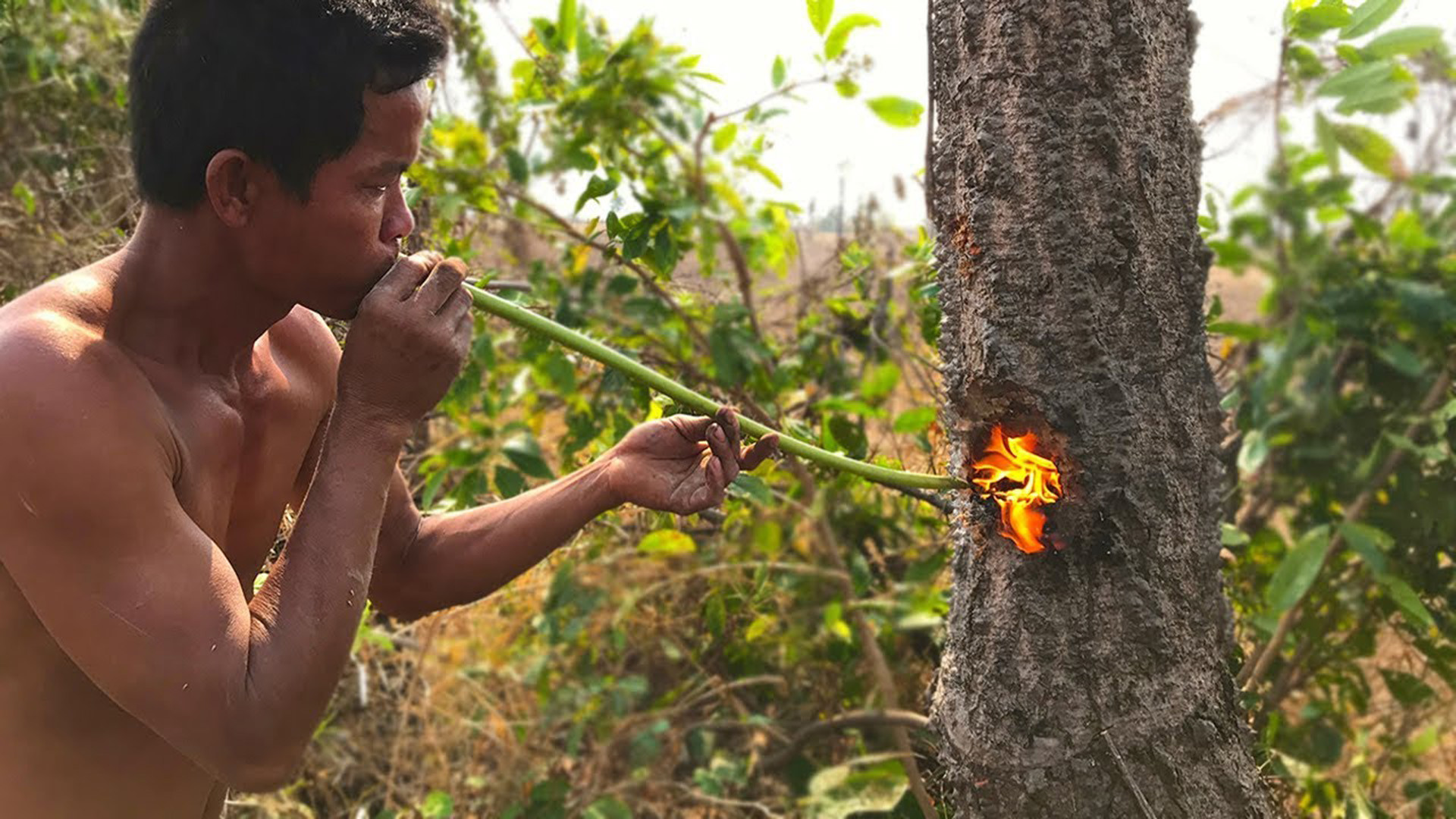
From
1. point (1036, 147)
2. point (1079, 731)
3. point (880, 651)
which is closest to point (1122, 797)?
point (1079, 731)

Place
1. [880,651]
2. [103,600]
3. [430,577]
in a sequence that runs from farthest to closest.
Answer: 1. [880,651]
2. [430,577]
3. [103,600]

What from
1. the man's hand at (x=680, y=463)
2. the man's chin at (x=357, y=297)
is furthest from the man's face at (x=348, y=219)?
the man's hand at (x=680, y=463)

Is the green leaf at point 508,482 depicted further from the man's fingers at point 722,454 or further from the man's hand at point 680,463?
the man's fingers at point 722,454

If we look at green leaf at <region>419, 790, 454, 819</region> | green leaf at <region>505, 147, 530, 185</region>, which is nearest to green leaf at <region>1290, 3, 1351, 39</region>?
green leaf at <region>505, 147, 530, 185</region>

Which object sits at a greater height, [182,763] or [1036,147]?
[1036,147]

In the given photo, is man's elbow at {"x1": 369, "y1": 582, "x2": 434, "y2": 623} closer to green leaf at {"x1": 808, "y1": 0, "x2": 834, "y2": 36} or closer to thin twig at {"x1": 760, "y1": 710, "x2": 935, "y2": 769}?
thin twig at {"x1": 760, "y1": 710, "x2": 935, "y2": 769}

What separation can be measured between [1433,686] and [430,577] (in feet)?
7.68

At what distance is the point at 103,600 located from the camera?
1.21 meters

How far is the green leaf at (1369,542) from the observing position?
7.56 ft

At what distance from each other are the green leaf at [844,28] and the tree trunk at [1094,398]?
84cm

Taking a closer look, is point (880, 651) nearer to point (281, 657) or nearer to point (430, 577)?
point (430, 577)

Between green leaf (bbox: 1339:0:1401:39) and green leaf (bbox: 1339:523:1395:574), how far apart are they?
101cm

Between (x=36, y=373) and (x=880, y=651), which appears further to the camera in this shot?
(x=880, y=651)

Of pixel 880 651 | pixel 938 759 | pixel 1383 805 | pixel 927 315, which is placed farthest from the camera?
pixel 880 651
